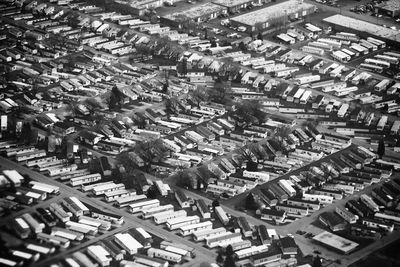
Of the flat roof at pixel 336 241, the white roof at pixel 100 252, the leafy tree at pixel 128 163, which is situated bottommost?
the flat roof at pixel 336 241

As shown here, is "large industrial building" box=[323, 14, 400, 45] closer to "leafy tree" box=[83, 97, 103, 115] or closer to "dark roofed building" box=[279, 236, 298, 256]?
"leafy tree" box=[83, 97, 103, 115]

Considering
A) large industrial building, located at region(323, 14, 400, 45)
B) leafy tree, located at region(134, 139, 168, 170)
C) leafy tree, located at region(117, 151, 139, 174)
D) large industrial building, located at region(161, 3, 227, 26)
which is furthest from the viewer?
large industrial building, located at region(161, 3, 227, 26)

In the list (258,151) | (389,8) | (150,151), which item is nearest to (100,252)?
(150,151)

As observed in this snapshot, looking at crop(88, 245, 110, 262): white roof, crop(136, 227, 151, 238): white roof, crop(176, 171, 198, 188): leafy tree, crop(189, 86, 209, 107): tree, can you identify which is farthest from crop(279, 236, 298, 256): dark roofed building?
crop(189, 86, 209, 107): tree

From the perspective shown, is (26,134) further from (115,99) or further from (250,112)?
(250,112)

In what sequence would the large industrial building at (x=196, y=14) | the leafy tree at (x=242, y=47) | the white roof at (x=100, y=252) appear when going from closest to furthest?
the white roof at (x=100, y=252)
the leafy tree at (x=242, y=47)
the large industrial building at (x=196, y=14)

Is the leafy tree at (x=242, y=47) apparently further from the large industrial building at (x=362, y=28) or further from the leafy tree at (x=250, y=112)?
the leafy tree at (x=250, y=112)

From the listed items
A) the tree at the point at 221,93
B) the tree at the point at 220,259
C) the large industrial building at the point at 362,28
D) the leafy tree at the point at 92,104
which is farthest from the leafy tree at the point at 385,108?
the tree at the point at 220,259
